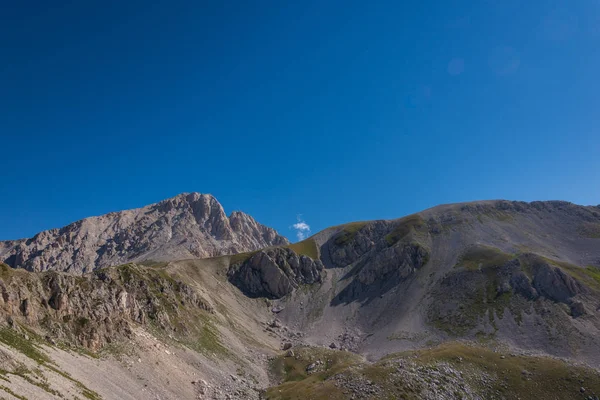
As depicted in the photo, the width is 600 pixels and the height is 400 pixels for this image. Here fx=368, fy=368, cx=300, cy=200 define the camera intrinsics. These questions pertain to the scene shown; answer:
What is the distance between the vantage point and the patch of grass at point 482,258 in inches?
6196

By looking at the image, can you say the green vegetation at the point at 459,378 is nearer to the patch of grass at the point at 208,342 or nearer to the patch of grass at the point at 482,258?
the patch of grass at the point at 208,342

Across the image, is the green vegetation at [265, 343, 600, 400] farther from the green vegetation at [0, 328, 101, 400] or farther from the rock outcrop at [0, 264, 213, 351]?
the green vegetation at [0, 328, 101, 400]

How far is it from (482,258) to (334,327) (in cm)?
7296

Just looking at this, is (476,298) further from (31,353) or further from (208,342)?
(31,353)

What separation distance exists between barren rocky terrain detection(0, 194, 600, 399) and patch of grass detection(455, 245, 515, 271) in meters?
0.85

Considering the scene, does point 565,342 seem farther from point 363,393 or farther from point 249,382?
point 249,382

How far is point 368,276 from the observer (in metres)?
189

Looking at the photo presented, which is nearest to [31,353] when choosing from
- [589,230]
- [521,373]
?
[521,373]

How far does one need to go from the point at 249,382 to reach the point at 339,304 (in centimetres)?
9040

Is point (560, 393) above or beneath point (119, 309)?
beneath

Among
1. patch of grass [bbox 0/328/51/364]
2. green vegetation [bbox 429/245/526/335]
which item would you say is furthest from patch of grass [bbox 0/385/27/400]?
green vegetation [bbox 429/245/526/335]

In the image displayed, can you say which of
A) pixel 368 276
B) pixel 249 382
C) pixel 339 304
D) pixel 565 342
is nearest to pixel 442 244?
pixel 368 276

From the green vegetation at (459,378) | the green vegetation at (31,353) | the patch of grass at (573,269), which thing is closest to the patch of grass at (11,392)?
the green vegetation at (31,353)

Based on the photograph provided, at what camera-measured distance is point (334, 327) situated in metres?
161
